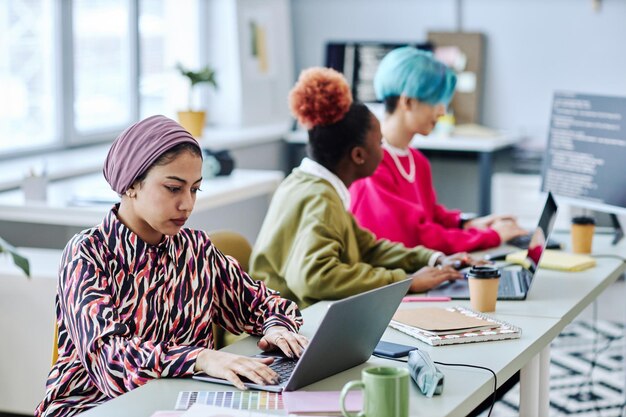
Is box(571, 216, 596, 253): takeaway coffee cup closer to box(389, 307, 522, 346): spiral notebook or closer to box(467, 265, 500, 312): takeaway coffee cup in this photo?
box(467, 265, 500, 312): takeaway coffee cup

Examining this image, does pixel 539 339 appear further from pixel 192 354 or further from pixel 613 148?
pixel 613 148

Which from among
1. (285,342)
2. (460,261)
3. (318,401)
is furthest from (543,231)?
(318,401)

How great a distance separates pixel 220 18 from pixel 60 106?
1.40 meters

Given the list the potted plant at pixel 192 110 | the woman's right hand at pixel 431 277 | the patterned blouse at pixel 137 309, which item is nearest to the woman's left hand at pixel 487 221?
the woman's right hand at pixel 431 277

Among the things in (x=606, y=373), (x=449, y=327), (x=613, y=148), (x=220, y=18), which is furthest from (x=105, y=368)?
(x=220, y=18)

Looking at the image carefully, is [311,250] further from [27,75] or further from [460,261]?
[27,75]

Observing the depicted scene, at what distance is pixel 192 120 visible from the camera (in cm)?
468

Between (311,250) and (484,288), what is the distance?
0.43 meters

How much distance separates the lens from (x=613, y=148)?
9.93 feet

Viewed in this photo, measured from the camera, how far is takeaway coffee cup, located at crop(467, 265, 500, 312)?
2.19 metres

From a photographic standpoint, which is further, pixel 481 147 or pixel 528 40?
pixel 528 40

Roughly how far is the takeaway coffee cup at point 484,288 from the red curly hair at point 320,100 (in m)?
0.61

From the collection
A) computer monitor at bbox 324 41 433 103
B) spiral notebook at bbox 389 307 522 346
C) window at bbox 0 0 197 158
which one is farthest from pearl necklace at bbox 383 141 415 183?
computer monitor at bbox 324 41 433 103

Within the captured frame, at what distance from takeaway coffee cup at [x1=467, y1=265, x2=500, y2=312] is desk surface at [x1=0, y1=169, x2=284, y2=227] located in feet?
4.65
